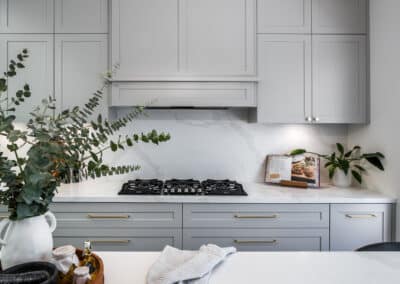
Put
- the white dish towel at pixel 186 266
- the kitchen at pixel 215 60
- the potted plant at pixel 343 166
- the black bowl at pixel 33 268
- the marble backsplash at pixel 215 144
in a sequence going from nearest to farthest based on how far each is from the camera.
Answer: the black bowl at pixel 33 268 → the white dish towel at pixel 186 266 → the kitchen at pixel 215 60 → the potted plant at pixel 343 166 → the marble backsplash at pixel 215 144

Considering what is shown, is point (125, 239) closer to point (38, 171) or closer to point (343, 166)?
point (38, 171)

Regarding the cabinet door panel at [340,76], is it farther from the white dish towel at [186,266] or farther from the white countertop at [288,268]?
the white dish towel at [186,266]

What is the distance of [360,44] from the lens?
2.27m

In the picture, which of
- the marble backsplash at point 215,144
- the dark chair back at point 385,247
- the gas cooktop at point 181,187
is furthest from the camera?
the marble backsplash at point 215,144

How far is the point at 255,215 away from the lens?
6.59 ft

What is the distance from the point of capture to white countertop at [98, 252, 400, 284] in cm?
92

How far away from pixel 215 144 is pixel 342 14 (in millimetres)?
1496

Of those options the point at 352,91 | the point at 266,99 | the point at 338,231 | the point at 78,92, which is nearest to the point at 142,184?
the point at 78,92

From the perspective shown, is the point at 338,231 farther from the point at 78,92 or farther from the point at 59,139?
the point at 78,92

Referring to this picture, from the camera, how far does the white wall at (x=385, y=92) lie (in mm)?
1953

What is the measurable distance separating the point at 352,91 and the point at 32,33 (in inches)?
103

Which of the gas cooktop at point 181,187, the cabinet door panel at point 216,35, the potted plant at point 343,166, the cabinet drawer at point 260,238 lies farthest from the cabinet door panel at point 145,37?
the potted plant at point 343,166

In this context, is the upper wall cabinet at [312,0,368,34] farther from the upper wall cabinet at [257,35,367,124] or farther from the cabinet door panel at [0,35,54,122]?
the cabinet door panel at [0,35,54,122]

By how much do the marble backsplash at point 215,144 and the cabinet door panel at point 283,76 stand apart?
348mm
